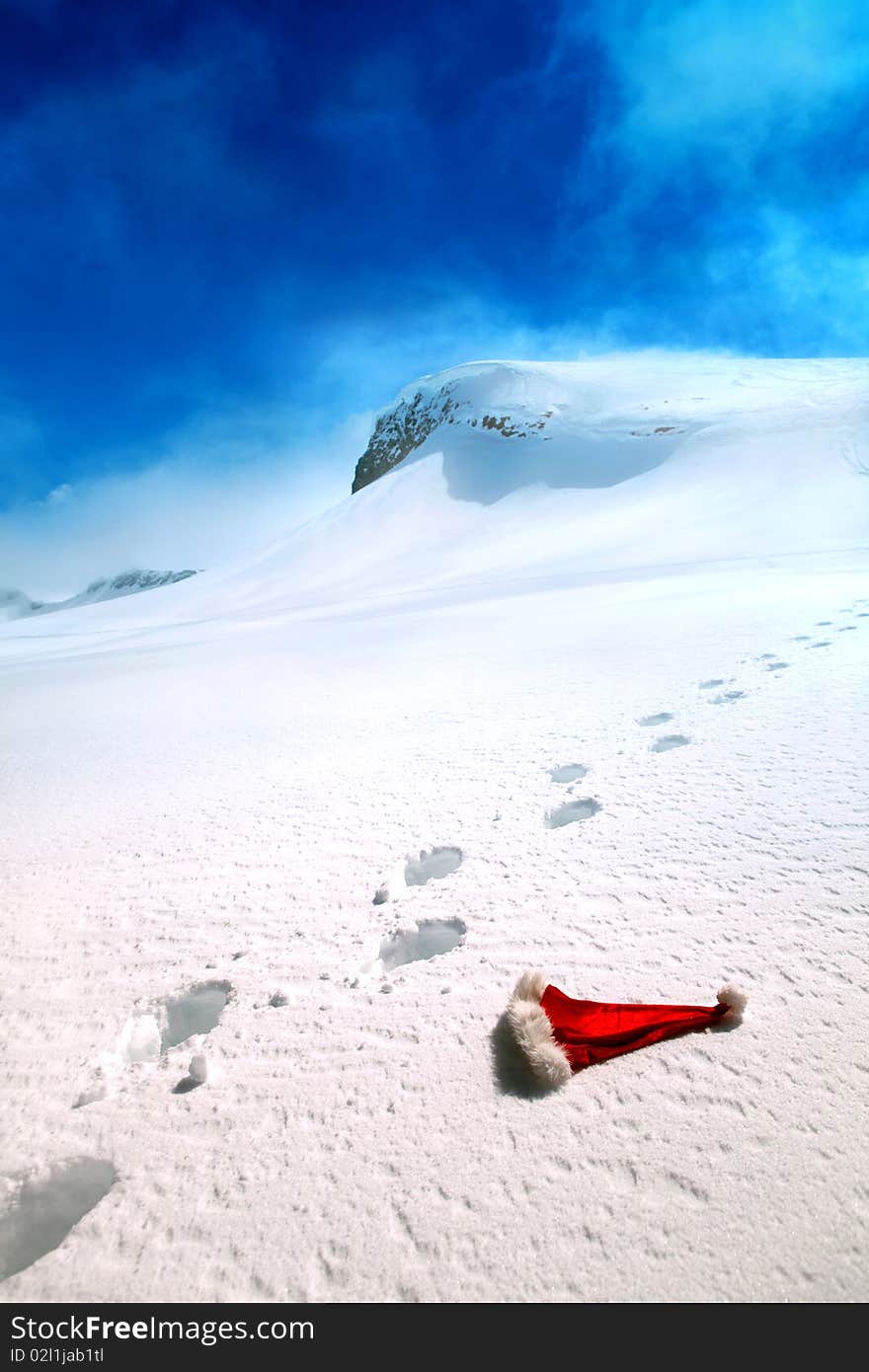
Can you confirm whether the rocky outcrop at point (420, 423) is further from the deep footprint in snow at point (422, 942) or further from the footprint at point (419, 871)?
the deep footprint in snow at point (422, 942)

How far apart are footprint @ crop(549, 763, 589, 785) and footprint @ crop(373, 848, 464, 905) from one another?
38.2 inches

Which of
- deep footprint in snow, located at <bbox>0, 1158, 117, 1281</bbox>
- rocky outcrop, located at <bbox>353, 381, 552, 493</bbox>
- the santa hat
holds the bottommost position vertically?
deep footprint in snow, located at <bbox>0, 1158, 117, 1281</bbox>

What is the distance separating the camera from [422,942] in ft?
7.25

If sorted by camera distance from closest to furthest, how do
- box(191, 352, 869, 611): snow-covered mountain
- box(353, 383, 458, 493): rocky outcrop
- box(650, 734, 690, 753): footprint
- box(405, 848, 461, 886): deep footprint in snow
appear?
box(405, 848, 461, 886): deep footprint in snow, box(650, 734, 690, 753): footprint, box(191, 352, 869, 611): snow-covered mountain, box(353, 383, 458, 493): rocky outcrop

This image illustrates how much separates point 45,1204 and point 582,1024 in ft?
4.82

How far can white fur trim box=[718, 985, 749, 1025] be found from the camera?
1648 mm

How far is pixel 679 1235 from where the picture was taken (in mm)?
1212

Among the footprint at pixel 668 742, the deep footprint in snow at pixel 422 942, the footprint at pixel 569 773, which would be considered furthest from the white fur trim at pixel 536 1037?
the footprint at pixel 668 742

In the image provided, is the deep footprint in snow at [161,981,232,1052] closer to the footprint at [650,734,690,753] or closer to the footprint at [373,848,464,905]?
the footprint at [373,848,464,905]

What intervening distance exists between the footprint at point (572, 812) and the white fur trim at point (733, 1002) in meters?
1.25

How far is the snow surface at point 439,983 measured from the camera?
125 cm

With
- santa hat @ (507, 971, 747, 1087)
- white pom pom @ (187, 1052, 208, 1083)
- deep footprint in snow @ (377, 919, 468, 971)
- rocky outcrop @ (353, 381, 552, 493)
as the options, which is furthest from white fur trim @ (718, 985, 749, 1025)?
rocky outcrop @ (353, 381, 552, 493)

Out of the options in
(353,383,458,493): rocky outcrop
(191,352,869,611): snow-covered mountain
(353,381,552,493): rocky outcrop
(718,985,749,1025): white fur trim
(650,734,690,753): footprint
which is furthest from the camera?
(353,383,458,493): rocky outcrop

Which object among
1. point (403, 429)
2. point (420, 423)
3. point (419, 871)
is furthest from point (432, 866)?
point (403, 429)
